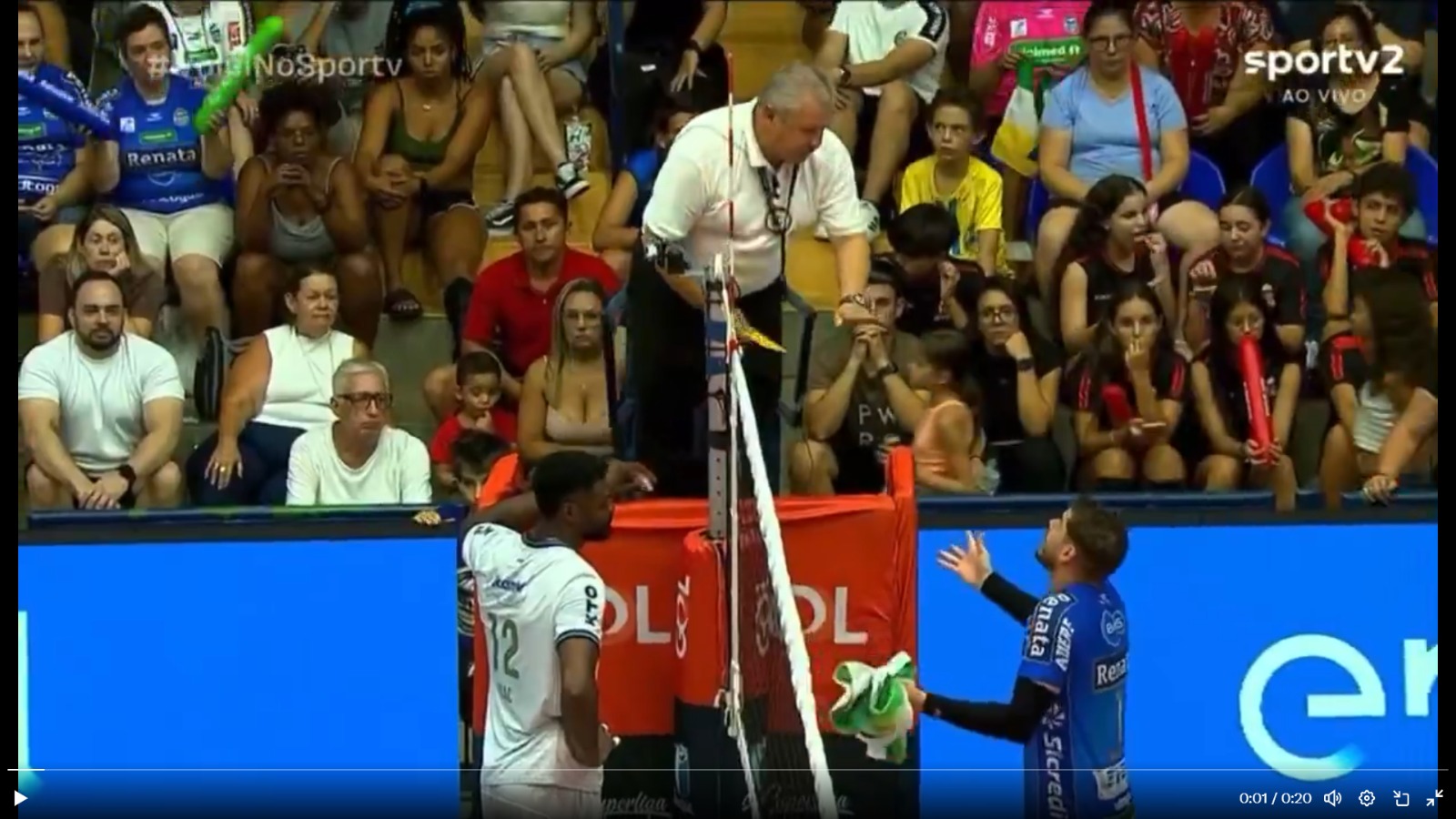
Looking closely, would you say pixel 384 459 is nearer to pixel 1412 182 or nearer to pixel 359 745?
pixel 359 745

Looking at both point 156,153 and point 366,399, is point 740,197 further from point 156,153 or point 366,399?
point 156,153

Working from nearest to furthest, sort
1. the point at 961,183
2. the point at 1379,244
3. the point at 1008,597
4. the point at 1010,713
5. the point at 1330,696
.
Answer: the point at 1010,713 < the point at 1008,597 < the point at 1330,696 < the point at 1379,244 < the point at 961,183

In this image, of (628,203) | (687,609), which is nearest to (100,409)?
(628,203)

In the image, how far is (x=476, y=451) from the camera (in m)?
11.1

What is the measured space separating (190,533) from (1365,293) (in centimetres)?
474

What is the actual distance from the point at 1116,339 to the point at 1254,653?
1.38 meters

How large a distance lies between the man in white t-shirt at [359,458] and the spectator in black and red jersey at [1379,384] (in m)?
3.47

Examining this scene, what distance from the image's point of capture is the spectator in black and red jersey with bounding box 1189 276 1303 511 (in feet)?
36.6

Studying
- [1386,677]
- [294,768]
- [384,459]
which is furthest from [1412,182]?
[294,768]

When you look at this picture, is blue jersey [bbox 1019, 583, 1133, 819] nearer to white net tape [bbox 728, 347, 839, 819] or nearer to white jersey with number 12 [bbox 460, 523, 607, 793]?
white net tape [bbox 728, 347, 839, 819]

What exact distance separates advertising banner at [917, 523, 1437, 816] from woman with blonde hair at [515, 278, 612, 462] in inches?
57.8

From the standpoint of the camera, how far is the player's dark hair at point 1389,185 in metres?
11.9

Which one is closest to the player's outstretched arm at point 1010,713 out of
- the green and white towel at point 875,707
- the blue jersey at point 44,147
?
the green and white towel at point 875,707

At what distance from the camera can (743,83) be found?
1364 cm
